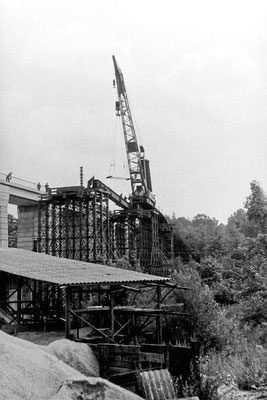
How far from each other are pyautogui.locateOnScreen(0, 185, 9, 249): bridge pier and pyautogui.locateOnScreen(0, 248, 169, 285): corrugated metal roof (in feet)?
26.1

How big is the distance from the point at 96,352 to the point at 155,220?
36.9 m

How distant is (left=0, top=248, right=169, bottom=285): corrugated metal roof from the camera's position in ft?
46.8

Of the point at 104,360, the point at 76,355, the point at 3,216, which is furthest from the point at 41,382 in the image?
the point at 3,216

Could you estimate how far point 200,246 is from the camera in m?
68.2

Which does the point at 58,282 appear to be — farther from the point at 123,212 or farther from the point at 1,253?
the point at 123,212

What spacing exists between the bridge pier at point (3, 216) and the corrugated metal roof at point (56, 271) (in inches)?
313

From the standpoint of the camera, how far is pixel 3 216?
2745cm

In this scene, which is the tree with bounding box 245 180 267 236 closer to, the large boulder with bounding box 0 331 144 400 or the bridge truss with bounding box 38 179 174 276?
the bridge truss with bounding box 38 179 174 276

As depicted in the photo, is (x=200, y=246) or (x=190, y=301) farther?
(x=200, y=246)

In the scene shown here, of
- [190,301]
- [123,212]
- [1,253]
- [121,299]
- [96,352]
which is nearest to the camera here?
[96,352]

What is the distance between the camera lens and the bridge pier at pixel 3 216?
27.2 m

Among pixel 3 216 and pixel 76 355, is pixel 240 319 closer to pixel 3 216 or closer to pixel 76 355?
pixel 76 355

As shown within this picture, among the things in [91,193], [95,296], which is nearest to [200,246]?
[91,193]

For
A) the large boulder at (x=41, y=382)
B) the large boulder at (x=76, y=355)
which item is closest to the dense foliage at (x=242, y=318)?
the large boulder at (x=76, y=355)
